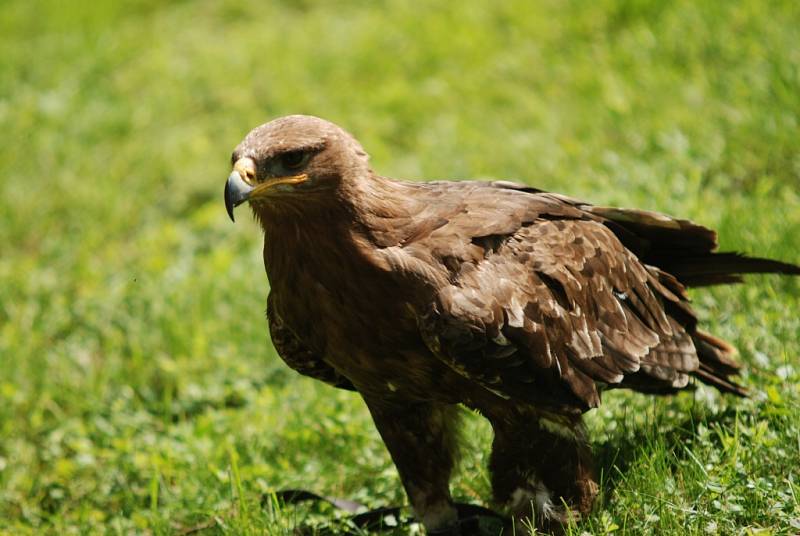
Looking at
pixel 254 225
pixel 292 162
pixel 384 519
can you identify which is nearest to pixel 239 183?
pixel 292 162

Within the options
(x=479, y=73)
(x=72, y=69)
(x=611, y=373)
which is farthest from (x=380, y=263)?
(x=72, y=69)

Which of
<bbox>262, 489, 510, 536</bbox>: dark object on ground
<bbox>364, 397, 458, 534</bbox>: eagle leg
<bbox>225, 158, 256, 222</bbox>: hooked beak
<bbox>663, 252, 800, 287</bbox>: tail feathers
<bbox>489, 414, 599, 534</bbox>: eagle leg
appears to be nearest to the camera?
<bbox>225, 158, 256, 222</bbox>: hooked beak

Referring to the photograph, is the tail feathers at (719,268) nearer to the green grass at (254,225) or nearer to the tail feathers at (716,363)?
the tail feathers at (716,363)

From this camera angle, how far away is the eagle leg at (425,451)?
446 cm

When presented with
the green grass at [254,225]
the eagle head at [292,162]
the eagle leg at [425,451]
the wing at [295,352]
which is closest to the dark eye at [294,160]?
the eagle head at [292,162]

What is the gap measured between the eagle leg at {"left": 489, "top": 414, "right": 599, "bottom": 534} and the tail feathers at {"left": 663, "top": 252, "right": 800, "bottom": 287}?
110 centimetres

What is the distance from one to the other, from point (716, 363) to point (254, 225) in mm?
4295

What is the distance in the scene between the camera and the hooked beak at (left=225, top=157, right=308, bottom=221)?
377cm

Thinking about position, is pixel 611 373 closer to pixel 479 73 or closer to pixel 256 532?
pixel 256 532

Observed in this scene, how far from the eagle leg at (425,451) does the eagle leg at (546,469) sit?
338 mm

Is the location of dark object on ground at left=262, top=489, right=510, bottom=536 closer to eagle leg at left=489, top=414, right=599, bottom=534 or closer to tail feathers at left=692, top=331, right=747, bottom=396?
eagle leg at left=489, top=414, right=599, bottom=534

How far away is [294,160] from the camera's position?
13.0ft

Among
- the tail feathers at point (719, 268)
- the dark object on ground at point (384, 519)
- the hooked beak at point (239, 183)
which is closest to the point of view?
the hooked beak at point (239, 183)

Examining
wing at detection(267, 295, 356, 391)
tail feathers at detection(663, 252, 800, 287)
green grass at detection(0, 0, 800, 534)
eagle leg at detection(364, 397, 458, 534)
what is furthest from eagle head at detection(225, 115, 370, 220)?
tail feathers at detection(663, 252, 800, 287)
